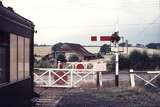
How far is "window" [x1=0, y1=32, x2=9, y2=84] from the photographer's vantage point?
11.0 m

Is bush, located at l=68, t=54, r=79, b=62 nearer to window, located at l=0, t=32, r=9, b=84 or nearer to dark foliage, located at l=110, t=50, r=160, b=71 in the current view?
dark foliage, located at l=110, t=50, r=160, b=71

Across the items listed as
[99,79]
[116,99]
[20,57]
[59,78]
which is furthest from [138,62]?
[20,57]

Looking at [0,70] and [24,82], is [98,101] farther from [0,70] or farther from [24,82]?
[0,70]

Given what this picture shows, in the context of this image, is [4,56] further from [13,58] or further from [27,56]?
[27,56]

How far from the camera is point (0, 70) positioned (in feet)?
35.8

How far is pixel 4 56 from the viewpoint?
11.3 m

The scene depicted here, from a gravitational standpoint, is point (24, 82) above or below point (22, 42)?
below

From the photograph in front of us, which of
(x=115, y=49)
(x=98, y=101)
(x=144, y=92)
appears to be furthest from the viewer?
(x=115, y=49)

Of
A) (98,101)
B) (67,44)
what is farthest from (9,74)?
(67,44)

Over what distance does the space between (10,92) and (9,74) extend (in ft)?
1.44

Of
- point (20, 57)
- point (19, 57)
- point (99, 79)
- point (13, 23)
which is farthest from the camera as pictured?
point (99, 79)

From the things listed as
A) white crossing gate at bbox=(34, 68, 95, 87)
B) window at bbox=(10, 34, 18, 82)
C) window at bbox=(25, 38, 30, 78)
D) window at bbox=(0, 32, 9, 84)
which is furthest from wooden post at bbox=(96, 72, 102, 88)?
window at bbox=(0, 32, 9, 84)

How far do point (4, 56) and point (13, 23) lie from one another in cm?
115

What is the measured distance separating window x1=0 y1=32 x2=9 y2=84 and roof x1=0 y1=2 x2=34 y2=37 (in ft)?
0.62
